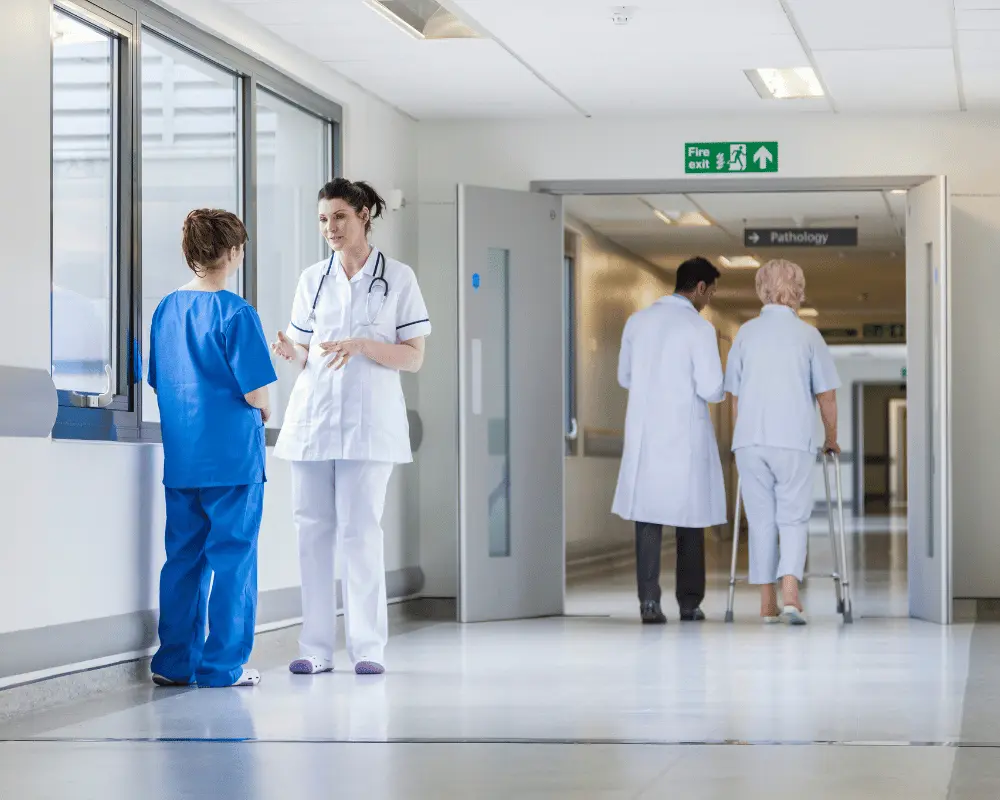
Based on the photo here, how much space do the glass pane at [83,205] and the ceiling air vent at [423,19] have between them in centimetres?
117

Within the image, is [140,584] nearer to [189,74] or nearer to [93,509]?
[93,509]

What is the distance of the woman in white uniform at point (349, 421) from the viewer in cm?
527

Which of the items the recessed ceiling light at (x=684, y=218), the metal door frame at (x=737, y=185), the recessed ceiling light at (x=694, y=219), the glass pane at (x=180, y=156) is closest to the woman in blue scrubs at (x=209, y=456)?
the glass pane at (x=180, y=156)

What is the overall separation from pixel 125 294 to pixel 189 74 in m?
1.39

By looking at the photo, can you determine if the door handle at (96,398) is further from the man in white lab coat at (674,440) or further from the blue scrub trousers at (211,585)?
the man in white lab coat at (674,440)

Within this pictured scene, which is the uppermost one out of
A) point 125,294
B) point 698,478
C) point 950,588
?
point 125,294

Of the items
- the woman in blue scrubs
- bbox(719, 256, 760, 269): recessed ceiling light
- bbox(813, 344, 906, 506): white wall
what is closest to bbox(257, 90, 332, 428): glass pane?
the woman in blue scrubs

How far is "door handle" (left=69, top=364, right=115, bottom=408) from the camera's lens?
493 centimetres

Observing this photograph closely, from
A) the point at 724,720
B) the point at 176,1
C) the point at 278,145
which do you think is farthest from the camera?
the point at 278,145

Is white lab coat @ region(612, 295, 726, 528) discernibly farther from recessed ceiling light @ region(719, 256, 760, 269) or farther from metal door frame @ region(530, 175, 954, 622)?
recessed ceiling light @ region(719, 256, 760, 269)

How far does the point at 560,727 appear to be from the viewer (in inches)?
162

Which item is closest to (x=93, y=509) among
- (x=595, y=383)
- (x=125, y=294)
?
(x=125, y=294)

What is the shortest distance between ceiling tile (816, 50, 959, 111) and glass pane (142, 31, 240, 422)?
2464 mm

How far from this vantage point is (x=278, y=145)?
720cm
